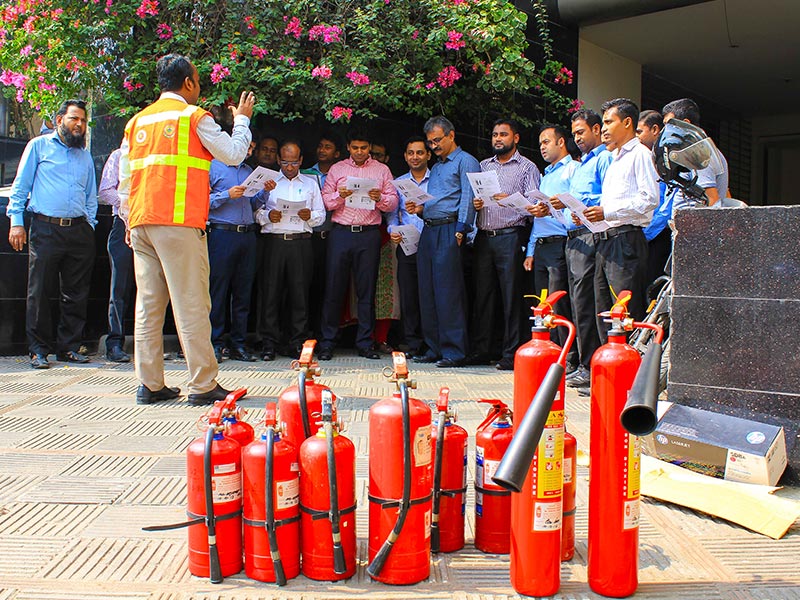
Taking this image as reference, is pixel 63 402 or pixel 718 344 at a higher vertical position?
pixel 718 344

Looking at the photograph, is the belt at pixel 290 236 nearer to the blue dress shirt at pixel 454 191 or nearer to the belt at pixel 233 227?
the belt at pixel 233 227

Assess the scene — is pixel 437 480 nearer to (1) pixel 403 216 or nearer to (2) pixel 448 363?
(2) pixel 448 363

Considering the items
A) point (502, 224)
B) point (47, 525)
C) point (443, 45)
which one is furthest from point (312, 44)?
point (47, 525)

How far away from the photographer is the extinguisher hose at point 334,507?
234 cm

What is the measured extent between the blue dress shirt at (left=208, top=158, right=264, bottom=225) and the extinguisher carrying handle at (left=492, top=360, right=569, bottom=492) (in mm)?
5446

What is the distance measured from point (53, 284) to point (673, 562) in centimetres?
613

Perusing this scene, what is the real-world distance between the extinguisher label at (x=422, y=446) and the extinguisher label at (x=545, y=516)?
39 cm

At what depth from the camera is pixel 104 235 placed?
7.78 meters

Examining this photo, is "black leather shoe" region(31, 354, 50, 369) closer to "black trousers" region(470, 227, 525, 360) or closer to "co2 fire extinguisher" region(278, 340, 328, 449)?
"black trousers" region(470, 227, 525, 360)

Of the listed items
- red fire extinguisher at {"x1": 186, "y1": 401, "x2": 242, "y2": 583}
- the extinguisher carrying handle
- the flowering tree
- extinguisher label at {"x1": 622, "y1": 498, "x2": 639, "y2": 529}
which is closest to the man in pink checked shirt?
the flowering tree

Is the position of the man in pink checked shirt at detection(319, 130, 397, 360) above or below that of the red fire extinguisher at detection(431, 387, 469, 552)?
above

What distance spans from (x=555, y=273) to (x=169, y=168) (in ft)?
10.7

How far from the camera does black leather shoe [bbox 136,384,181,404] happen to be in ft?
16.6

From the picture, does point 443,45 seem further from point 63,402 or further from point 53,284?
point 63,402
